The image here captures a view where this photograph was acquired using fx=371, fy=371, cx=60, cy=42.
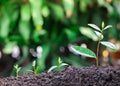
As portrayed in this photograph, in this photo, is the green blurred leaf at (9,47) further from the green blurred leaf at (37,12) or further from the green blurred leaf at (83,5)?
the green blurred leaf at (83,5)

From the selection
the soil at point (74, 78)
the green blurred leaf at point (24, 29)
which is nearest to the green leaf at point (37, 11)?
the green blurred leaf at point (24, 29)

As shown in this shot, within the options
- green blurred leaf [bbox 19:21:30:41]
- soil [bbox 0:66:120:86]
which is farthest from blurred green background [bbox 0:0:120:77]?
soil [bbox 0:66:120:86]

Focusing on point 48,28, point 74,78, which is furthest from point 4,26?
point 74,78

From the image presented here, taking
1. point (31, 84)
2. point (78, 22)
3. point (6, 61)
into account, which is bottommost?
point (31, 84)

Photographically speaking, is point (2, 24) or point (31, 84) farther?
point (2, 24)

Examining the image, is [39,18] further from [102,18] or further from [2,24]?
[102,18]

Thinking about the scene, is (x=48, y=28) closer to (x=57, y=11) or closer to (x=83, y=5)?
(x=57, y=11)

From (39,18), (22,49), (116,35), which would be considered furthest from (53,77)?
(116,35)

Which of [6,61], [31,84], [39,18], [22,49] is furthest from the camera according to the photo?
[6,61]
